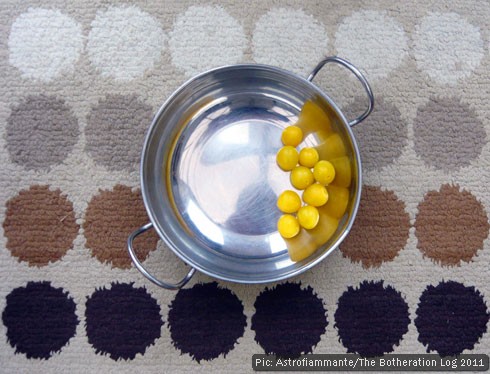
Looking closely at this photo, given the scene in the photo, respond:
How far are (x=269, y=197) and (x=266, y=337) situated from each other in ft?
0.77

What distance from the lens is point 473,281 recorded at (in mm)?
742

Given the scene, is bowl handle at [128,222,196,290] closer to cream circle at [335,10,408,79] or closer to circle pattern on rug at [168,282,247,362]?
circle pattern on rug at [168,282,247,362]

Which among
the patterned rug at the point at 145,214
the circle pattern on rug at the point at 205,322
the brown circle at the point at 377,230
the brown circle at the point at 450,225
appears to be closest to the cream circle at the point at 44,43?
the patterned rug at the point at 145,214

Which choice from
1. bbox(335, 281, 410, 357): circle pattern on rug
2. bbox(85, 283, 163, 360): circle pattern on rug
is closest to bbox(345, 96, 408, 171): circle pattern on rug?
bbox(335, 281, 410, 357): circle pattern on rug

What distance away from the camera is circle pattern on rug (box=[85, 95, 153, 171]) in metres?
0.74

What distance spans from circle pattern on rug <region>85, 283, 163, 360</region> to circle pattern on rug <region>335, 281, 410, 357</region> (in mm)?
311

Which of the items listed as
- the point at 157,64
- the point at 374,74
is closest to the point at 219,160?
the point at 157,64

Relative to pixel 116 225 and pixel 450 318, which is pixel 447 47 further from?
pixel 116 225

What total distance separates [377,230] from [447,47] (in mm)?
351

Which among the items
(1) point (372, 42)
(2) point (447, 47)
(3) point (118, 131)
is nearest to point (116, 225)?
(3) point (118, 131)

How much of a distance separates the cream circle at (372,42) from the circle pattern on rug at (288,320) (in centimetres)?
40

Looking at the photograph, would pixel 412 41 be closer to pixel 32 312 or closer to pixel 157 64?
pixel 157 64

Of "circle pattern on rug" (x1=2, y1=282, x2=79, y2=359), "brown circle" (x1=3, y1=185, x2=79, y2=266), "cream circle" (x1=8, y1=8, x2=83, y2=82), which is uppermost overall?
"cream circle" (x1=8, y1=8, x2=83, y2=82)

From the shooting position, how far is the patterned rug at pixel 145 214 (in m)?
0.73
